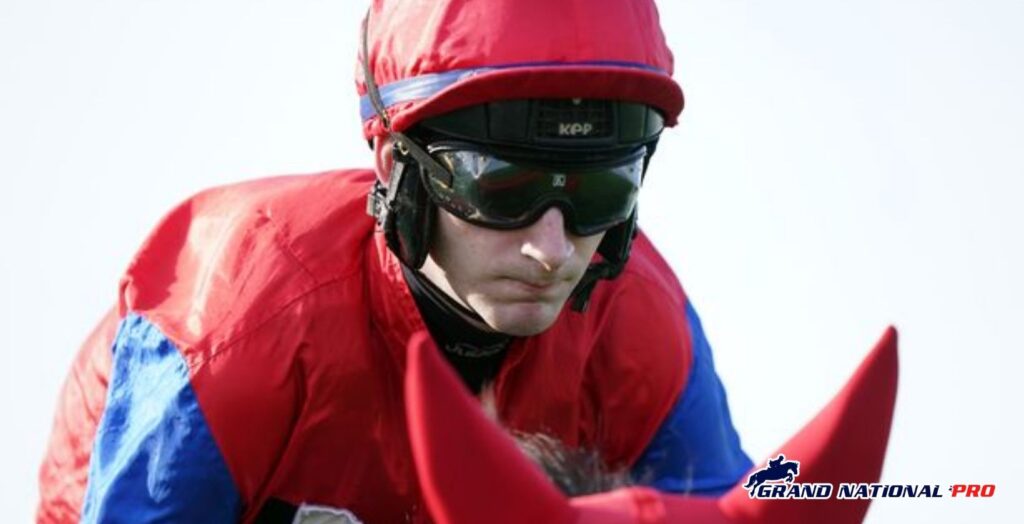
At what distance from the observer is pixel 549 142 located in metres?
6.11

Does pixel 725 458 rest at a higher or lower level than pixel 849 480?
lower

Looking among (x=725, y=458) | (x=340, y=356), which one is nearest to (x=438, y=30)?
(x=340, y=356)

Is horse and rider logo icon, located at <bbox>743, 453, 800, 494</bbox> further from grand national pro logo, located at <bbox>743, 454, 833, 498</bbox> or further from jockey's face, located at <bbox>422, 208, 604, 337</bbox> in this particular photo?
jockey's face, located at <bbox>422, 208, 604, 337</bbox>

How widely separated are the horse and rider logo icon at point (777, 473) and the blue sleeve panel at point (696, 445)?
4.93 ft

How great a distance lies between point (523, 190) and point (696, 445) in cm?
110

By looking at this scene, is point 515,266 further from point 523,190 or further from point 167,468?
point 167,468

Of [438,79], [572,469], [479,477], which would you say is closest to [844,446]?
[572,469]

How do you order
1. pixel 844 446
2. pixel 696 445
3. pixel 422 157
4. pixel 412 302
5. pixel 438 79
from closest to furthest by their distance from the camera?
pixel 844 446, pixel 438 79, pixel 422 157, pixel 412 302, pixel 696 445

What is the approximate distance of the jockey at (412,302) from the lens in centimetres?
613

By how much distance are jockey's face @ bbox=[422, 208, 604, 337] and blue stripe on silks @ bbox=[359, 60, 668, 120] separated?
291 mm

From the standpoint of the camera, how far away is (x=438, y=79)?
613cm

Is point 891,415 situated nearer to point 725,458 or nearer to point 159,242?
point 725,458

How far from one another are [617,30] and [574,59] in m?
0.15

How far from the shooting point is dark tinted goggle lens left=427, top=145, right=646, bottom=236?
20.1ft
